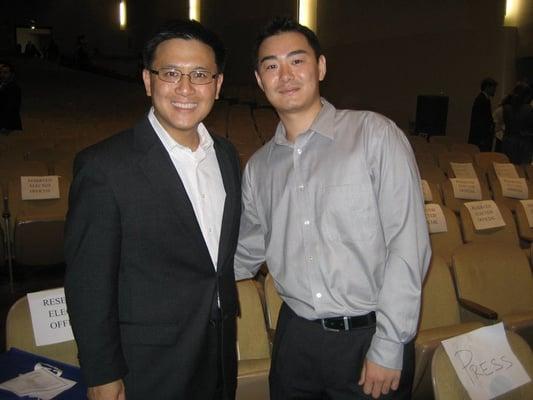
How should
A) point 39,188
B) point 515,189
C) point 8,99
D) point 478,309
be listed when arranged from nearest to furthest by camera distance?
point 478,309, point 39,188, point 515,189, point 8,99

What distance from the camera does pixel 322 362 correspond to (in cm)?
143

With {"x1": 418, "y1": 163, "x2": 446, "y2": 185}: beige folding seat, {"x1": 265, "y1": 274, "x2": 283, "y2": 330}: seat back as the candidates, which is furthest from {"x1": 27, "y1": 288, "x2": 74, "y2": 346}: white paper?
{"x1": 418, "y1": 163, "x2": 446, "y2": 185}: beige folding seat

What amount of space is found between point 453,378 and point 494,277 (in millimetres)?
1285

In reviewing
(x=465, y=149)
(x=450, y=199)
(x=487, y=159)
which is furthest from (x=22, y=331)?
(x=465, y=149)

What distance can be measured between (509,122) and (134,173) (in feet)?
21.8

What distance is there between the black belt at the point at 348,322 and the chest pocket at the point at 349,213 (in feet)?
0.79

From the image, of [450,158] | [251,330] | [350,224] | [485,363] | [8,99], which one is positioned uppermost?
[8,99]

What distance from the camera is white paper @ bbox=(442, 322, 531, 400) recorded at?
146 centimetres

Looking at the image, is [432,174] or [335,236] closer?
[335,236]

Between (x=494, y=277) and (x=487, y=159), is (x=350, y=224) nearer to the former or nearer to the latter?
(x=494, y=277)

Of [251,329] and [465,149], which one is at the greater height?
[465,149]

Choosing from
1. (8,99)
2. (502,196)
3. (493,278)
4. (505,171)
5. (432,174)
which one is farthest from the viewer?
(8,99)

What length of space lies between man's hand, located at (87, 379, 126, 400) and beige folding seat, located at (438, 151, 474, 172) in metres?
5.01

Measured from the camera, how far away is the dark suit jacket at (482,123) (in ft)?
23.1
